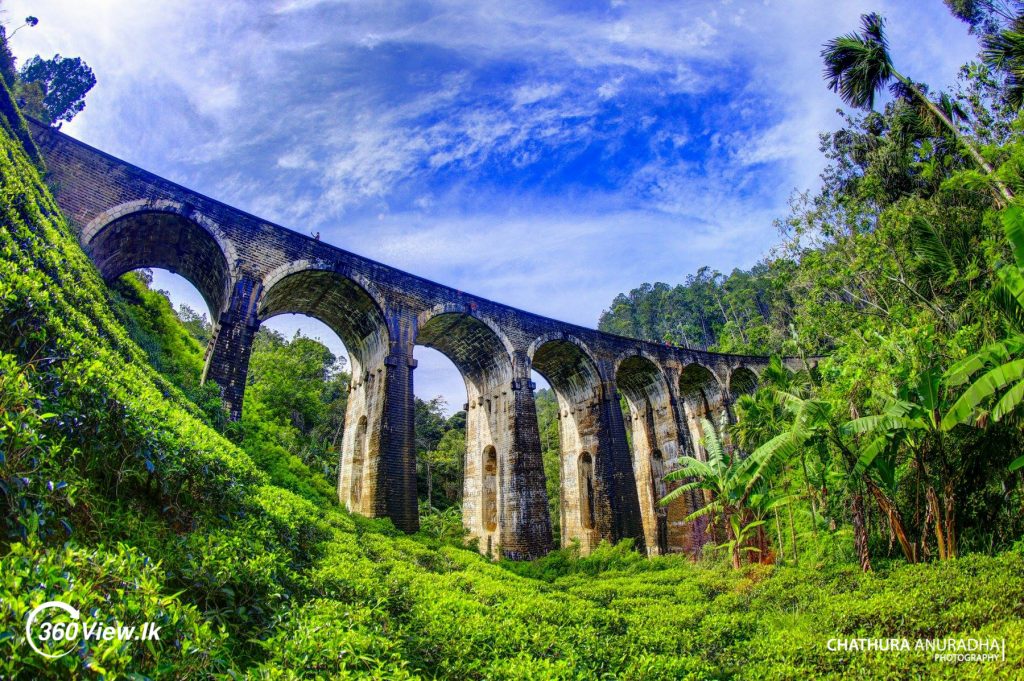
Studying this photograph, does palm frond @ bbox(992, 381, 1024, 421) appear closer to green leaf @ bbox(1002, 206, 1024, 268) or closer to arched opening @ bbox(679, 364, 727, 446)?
green leaf @ bbox(1002, 206, 1024, 268)

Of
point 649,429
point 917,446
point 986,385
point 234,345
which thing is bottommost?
point 917,446

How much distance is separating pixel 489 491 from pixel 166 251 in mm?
10978

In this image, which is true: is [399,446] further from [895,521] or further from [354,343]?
[895,521]

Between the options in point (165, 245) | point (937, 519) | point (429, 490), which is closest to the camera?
point (937, 519)

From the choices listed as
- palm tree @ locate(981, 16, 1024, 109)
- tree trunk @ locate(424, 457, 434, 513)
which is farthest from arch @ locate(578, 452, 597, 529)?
palm tree @ locate(981, 16, 1024, 109)

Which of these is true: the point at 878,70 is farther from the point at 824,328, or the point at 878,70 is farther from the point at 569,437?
the point at 569,437

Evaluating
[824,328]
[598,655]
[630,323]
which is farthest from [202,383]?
[630,323]

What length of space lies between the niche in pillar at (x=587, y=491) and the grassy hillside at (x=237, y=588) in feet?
31.8

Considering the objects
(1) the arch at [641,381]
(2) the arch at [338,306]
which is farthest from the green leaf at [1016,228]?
(1) the arch at [641,381]

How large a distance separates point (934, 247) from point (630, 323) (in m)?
44.4

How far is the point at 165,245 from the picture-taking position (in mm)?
12055

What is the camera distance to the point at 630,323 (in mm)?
55969

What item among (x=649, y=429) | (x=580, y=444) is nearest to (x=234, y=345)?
(x=580, y=444)

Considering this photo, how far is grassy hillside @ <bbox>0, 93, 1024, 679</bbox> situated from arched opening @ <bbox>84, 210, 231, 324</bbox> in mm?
3969
